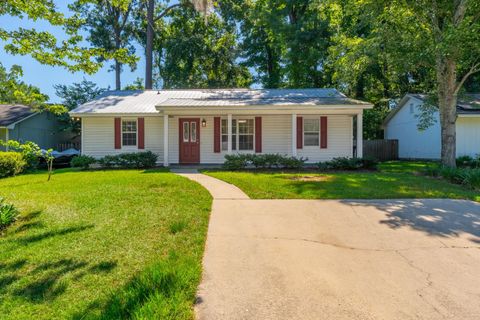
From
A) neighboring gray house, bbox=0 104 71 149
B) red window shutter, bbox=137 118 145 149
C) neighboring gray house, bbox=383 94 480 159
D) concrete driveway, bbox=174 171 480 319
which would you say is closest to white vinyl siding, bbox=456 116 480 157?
neighboring gray house, bbox=383 94 480 159

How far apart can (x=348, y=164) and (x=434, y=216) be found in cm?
631

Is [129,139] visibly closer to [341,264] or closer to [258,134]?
[258,134]

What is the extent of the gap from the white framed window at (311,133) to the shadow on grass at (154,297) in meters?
11.4

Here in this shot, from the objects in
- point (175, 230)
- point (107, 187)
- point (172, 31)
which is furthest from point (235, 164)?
point (172, 31)

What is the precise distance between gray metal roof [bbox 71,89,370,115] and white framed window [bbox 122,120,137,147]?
0.61m

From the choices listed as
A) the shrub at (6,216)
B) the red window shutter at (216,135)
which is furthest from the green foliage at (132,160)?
the shrub at (6,216)

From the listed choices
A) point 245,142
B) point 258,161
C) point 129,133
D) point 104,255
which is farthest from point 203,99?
point 104,255

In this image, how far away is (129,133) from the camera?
47.6 ft

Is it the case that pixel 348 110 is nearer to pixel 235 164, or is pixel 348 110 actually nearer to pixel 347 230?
pixel 235 164

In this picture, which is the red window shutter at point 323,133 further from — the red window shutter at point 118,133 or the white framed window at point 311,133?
the red window shutter at point 118,133

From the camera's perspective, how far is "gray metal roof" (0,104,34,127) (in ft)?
57.5

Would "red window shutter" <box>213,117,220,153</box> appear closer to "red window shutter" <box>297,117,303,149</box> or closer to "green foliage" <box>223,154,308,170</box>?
"green foliage" <box>223,154,308,170</box>

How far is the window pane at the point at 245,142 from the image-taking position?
1417 cm

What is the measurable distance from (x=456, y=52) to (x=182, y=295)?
1228cm
